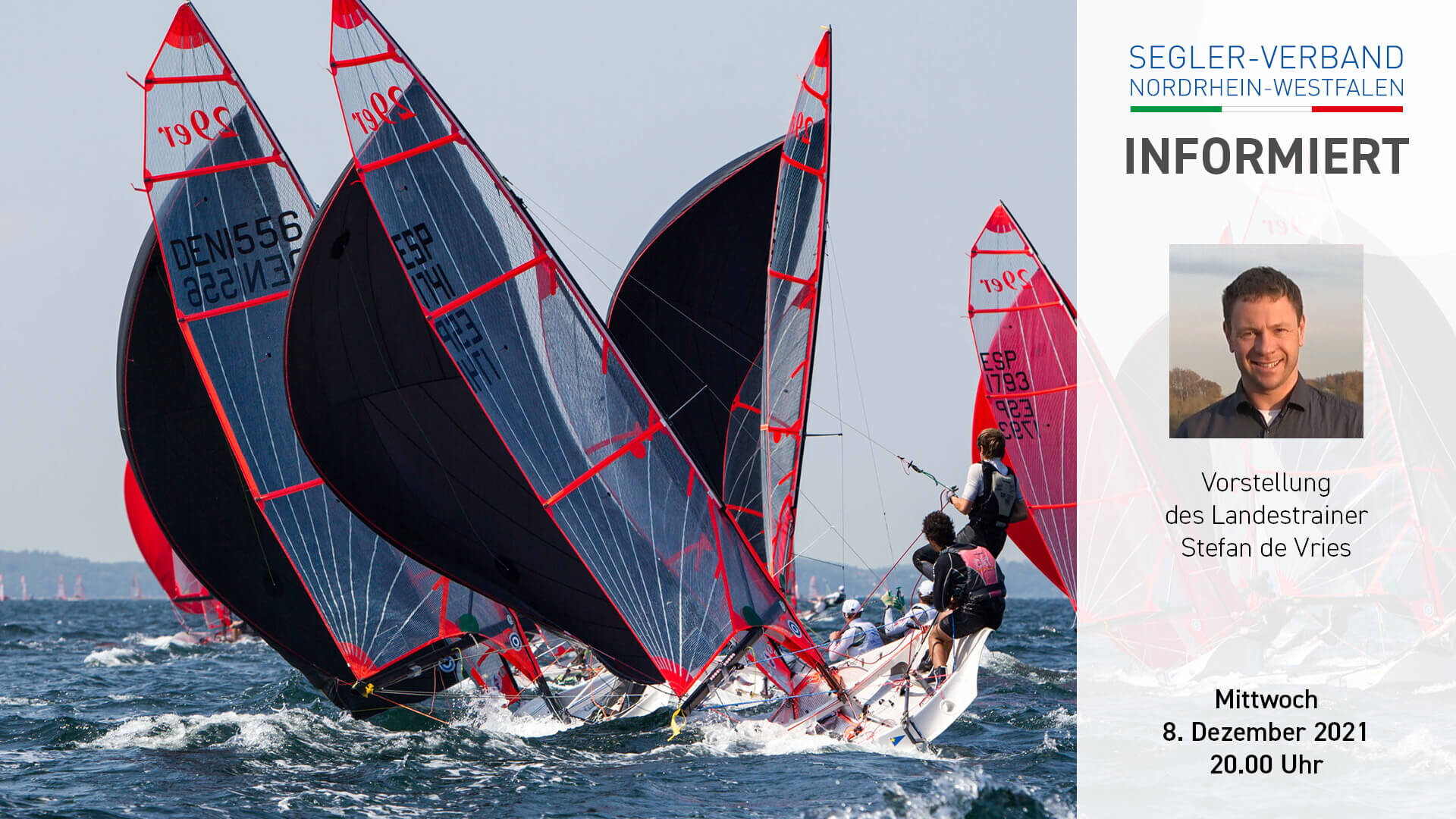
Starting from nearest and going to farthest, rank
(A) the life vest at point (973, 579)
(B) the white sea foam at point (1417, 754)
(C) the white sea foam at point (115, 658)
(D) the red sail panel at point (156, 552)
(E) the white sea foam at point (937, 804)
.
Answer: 1. (E) the white sea foam at point (937, 804)
2. (B) the white sea foam at point (1417, 754)
3. (A) the life vest at point (973, 579)
4. (C) the white sea foam at point (115, 658)
5. (D) the red sail panel at point (156, 552)

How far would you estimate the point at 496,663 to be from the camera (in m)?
13.6

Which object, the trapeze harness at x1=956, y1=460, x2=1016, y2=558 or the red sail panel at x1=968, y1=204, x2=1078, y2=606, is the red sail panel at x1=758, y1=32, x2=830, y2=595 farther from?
the red sail panel at x1=968, y1=204, x2=1078, y2=606

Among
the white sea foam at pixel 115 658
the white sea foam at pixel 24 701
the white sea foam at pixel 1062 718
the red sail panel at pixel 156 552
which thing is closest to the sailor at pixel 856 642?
the white sea foam at pixel 1062 718

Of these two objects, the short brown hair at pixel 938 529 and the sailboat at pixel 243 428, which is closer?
the short brown hair at pixel 938 529

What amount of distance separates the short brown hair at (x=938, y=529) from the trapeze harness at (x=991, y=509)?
0.32ft

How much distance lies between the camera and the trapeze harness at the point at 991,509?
10719 mm

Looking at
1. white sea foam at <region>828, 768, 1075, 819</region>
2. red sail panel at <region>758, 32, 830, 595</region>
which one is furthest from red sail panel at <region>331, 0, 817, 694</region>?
red sail panel at <region>758, 32, 830, 595</region>

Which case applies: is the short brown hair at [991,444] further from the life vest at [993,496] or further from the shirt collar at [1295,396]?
the shirt collar at [1295,396]

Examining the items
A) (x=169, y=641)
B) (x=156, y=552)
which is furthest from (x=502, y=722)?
(x=169, y=641)

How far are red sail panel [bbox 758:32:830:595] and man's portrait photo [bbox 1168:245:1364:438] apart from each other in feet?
18.3

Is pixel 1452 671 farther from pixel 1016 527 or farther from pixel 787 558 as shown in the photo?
pixel 787 558

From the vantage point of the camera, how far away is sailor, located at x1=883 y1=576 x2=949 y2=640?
12914 mm

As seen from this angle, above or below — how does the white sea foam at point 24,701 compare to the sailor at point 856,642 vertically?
below

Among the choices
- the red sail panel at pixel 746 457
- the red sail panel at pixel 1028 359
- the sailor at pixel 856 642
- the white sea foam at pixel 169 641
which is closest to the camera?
the sailor at pixel 856 642
